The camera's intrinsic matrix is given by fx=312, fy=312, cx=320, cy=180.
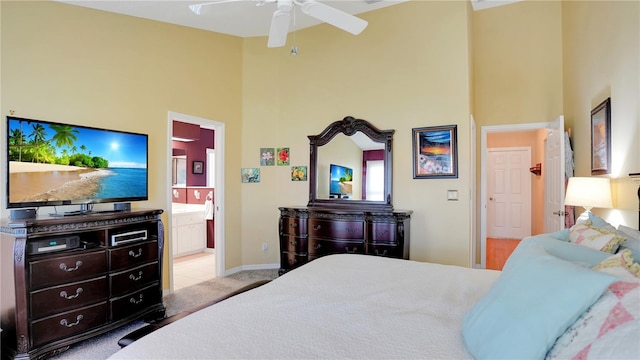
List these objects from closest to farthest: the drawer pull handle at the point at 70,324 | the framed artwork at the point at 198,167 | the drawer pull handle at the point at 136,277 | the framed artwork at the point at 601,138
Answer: the drawer pull handle at the point at 70,324 < the framed artwork at the point at 601,138 < the drawer pull handle at the point at 136,277 < the framed artwork at the point at 198,167

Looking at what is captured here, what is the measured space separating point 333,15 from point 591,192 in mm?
2442

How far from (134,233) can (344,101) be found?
283 centimetres

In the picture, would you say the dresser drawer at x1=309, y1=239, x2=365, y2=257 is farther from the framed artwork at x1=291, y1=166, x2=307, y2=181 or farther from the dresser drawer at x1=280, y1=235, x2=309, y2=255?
the framed artwork at x1=291, y1=166, x2=307, y2=181

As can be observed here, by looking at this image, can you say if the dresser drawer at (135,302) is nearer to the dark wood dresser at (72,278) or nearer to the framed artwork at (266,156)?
the dark wood dresser at (72,278)

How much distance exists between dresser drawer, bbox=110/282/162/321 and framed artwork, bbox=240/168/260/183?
1.90 metres

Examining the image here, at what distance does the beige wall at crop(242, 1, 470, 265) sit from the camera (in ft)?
11.6

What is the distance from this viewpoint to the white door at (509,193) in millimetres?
6848

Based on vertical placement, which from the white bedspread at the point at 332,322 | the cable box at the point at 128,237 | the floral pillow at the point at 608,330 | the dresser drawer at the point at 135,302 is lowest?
the dresser drawer at the point at 135,302

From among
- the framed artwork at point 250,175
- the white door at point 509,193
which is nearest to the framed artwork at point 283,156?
the framed artwork at point 250,175

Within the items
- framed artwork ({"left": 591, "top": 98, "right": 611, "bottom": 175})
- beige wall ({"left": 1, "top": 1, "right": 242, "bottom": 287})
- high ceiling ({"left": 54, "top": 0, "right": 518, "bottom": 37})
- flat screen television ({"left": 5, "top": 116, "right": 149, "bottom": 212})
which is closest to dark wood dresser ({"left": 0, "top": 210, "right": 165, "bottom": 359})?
flat screen television ({"left": 5, "top": 116, "right": 149, "bottom": 212})

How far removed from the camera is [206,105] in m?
4.01

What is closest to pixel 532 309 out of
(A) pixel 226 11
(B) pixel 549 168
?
(A) pixel 226 11

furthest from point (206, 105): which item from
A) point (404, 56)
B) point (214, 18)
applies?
point (404, 56)

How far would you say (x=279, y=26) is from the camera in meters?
2.55
